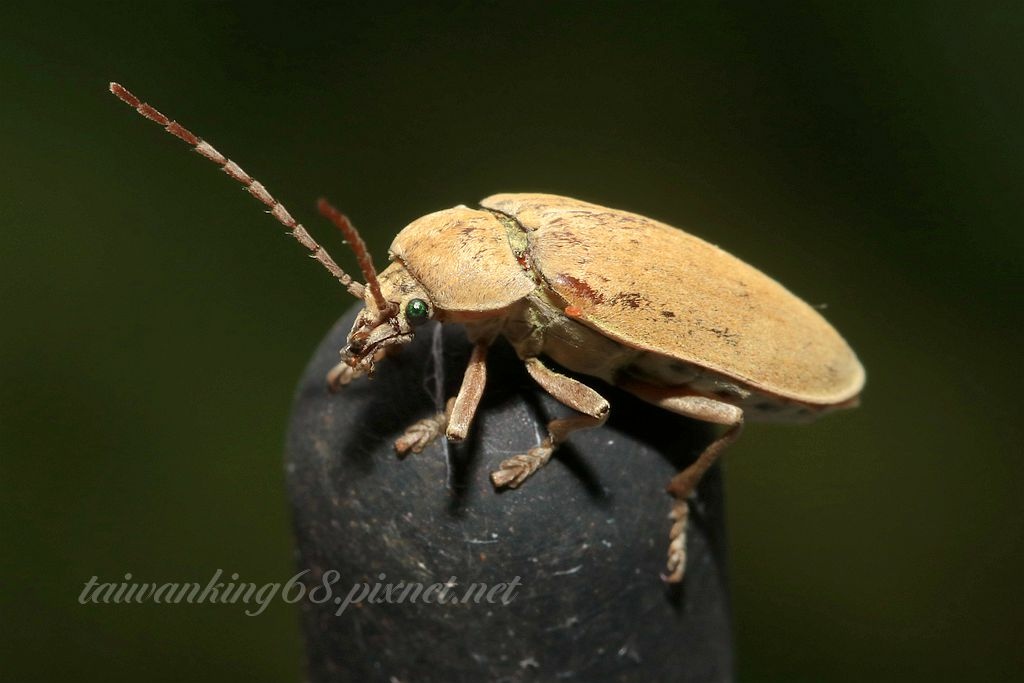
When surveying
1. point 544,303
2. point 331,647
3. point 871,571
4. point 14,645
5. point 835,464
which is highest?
point 544,303

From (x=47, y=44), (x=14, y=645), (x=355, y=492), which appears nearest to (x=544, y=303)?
(x=355, y=492)

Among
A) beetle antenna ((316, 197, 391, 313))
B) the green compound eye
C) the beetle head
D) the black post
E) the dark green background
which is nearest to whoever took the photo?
the black post

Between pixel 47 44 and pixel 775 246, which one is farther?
pixel 775 246

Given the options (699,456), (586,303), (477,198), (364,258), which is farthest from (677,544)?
(477,198)

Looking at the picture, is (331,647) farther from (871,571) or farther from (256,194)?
(871,571)

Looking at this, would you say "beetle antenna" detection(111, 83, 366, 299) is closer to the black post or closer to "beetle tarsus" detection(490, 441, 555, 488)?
the black post

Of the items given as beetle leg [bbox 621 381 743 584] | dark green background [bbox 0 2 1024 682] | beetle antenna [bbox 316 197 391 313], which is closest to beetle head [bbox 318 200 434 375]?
beetle antenna [bbox 316 197 391 313]
